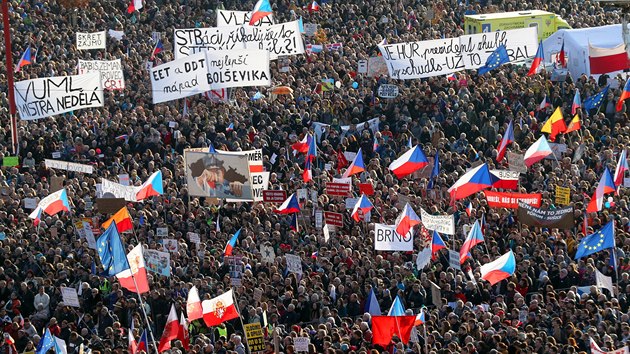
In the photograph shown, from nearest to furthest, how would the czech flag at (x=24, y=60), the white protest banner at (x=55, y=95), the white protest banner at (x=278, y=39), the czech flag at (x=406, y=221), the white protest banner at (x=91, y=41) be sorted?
the czech flag at (x=406, y=221) → the white protest banner at (x=55, y=95) → the white protest banner at (x=278, y=39) → the czech flag at (x=24, y=60) → the white protest banner at (x=91, y=41)

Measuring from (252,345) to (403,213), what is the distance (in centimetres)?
462

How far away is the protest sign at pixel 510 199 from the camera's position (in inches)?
1081

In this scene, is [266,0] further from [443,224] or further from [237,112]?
[443,224]

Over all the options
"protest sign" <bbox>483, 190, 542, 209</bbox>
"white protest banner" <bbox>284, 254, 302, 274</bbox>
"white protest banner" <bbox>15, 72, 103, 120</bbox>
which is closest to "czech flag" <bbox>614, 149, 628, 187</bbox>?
"protest sign" <bbox>483, 190, 542, 209</bbox>

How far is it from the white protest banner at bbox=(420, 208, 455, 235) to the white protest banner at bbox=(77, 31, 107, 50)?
1622 cm

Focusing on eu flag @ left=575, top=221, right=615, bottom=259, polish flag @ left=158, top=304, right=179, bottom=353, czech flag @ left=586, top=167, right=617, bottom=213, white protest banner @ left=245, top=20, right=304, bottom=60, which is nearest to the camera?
polish flag @ left=158, top=304, right=179, bottom=353

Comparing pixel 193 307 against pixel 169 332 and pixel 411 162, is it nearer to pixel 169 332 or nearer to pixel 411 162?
pixel 169 332

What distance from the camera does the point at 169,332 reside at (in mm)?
24250

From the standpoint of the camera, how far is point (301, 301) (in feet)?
84.5

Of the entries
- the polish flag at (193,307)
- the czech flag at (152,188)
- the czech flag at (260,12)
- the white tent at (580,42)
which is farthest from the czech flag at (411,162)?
the czech flag at (260,12)

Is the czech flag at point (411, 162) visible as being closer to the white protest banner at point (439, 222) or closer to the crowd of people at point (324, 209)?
the crowd of people at point (324, 209)

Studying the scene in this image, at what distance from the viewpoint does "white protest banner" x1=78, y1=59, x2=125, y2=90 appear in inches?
1490

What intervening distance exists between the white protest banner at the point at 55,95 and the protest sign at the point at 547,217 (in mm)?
11216

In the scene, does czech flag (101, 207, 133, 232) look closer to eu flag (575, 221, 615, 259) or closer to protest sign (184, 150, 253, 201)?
protest sign (184, 150, 253, 201)
